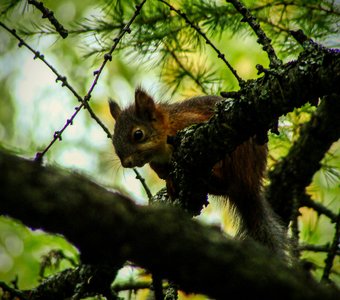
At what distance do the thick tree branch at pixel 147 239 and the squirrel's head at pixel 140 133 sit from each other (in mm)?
2154

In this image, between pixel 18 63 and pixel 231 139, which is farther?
pixel 18 63

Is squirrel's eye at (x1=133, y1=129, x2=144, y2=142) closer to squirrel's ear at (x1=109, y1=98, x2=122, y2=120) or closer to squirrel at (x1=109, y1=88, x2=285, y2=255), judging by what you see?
squirrel at (x1=109, y1=88, x2=285, y2=255)

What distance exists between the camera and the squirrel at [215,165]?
9.50ft

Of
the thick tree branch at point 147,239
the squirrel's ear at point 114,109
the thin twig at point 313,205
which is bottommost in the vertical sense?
the thick tree branch at point 147,239

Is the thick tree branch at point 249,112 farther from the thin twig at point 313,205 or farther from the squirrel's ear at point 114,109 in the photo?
the squirrel's ear at point 114,109

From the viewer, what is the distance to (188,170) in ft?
7.18

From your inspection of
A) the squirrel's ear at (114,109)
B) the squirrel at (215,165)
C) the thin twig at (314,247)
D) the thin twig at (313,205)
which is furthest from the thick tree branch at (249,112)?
the squirrel's ear at (114,109)

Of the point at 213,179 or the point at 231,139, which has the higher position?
the point at 213,179

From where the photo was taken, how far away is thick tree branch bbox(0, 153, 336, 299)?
91 cm

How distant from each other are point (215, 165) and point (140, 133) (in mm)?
885

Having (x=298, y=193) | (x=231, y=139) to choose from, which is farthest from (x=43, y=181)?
(x=298, y=193)

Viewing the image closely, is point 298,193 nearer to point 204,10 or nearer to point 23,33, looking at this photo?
point 204,10

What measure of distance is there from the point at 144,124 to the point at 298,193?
1.00 m

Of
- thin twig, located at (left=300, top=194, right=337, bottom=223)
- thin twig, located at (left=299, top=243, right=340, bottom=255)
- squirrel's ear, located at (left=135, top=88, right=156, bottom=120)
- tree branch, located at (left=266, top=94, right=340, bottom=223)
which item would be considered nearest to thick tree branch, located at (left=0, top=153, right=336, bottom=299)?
thin twig, located at (left=299, top=243, right=340, bottom=255)
